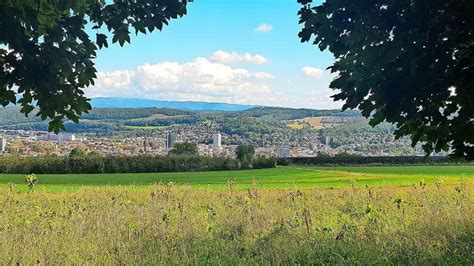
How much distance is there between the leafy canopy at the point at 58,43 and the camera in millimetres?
5031

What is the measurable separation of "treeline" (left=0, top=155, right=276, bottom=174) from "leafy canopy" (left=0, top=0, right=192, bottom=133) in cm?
5787

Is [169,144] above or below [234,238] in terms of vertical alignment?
below

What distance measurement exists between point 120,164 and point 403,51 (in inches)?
2409

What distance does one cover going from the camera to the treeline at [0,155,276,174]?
202 feet

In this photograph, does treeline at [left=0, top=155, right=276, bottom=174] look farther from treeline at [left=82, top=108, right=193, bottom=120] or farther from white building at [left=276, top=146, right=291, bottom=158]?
treeline at [left=82, top=108, right=193, bottom=120]

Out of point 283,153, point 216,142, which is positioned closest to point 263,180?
point 283,153

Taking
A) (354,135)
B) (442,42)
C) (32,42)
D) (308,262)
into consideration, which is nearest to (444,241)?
(308,262)

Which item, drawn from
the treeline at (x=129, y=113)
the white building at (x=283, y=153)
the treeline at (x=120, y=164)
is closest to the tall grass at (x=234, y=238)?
the treeline at (x=120, y=164)

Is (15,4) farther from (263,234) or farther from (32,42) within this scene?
(263,234)

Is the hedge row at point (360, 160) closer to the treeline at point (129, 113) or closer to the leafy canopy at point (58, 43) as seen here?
the leafy canopy at point (58, 43)

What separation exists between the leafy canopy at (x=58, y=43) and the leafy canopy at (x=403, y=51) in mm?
2262

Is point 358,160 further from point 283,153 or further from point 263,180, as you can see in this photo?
point 263,180

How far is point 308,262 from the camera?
288 inches

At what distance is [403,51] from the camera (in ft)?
16.2
